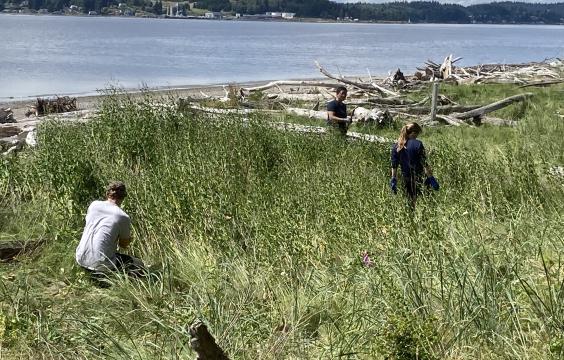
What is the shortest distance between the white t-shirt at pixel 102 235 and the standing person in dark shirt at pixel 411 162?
3426 mm

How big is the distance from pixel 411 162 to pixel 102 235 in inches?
153

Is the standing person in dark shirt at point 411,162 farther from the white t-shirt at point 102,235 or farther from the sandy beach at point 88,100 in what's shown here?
the sandy beach at point 88,100

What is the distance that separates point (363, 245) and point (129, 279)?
6.97 feet

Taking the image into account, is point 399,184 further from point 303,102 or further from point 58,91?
point 58,91

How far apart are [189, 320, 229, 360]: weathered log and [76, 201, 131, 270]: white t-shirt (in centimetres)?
296

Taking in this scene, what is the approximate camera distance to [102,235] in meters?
6.72

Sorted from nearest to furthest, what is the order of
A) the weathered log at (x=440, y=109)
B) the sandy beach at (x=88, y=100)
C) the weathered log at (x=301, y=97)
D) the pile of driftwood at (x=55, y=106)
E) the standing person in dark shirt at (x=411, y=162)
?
the standing person in dark shirt at (x=411, y=162), the weathered log at (x=440, y=109), the pile of driftwood at (x=55, y=106), the weathered log at (x=301, y=97), the sandy beach at (x=88, y=100)

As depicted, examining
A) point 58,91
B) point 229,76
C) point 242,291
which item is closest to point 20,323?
point 242,291

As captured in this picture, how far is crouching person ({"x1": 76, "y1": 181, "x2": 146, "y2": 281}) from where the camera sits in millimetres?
6621

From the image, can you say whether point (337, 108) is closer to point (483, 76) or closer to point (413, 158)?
point (413, 158)

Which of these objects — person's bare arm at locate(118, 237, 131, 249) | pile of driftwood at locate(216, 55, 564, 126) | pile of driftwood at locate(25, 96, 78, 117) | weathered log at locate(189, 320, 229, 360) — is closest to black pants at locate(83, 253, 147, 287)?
person's bare arm at locate(118, 237, 131, 249)

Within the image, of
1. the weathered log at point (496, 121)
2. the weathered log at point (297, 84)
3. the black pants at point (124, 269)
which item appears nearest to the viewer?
the black pants at point (124, 269)

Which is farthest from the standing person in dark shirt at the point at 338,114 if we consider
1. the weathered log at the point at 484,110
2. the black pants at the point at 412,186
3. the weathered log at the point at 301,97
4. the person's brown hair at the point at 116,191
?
the weathered log at the point at 301,97

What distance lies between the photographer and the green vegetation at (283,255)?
15.5 feet
